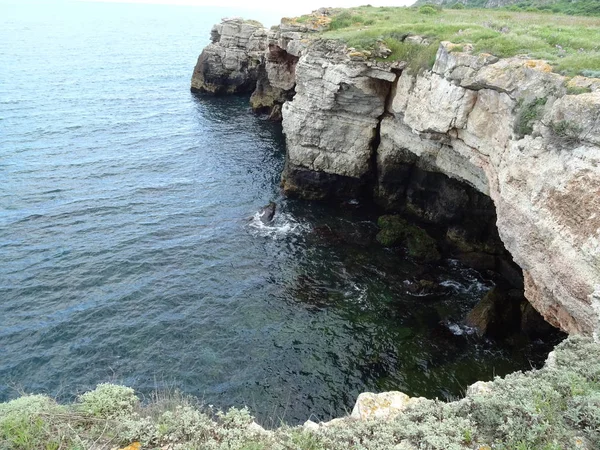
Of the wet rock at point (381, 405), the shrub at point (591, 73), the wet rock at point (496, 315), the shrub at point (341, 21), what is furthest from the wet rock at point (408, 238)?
the shrub at point (341, 21)

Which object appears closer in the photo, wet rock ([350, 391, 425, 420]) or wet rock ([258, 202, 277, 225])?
wet rock ([350, 391, 425, 420])

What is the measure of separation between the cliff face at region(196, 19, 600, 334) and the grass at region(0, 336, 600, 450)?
479cm

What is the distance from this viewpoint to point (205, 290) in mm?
22750

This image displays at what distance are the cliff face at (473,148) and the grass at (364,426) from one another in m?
4.79

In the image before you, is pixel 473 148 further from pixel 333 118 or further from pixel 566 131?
pixel 333 118

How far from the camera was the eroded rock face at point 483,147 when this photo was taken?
12625 mm

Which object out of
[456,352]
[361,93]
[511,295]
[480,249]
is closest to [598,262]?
[456,352]

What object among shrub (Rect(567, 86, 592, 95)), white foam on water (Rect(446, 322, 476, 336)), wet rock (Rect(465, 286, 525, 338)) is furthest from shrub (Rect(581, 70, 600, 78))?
white foam on water (Rect(446, 322, 476, 336))

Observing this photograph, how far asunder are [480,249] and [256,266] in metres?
13.6

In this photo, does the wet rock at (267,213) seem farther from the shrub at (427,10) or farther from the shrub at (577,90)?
the shrub at (427,10)

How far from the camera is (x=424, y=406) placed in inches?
346

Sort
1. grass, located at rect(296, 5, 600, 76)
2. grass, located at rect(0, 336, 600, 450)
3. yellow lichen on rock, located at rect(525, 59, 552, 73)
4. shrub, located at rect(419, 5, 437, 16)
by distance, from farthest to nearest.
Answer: shrub, located at rect(419, 5, 437, 16) < grass, located at rect(296, 5, 600, 76) < yellow lichen on rock, located at rect(525, 59, 552, 73) < grass, located at rect(0, 336, 600, 450)

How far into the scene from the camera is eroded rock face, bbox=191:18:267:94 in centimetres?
5994

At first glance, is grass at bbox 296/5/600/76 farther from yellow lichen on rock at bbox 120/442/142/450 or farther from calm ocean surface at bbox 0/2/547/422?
yellow lichen on rock at bbox 120/442/142/450
